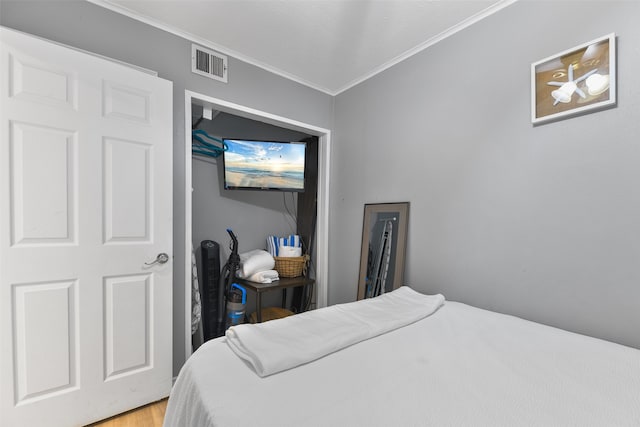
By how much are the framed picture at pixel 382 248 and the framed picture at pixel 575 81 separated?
1000 mm

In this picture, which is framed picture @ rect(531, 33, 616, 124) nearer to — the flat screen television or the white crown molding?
the white crown molding

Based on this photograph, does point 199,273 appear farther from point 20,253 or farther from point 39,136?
point 39,136

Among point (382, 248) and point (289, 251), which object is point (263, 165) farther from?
point (382, 248)

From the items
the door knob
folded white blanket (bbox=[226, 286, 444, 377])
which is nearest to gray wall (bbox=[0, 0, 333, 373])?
the door knob

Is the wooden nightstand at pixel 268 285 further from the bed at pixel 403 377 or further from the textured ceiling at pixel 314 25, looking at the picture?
the textured ceiling at pixel 314 25

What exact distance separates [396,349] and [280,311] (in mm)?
2165

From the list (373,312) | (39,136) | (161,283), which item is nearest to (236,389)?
(373,312)

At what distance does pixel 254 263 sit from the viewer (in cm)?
262

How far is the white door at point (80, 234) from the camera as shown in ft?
4.57

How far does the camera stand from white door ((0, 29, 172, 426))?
4.57 ft

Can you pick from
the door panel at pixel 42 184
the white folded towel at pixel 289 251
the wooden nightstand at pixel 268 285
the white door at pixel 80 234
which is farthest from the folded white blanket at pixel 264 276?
the door panel at pixel 42 184

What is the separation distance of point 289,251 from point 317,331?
5.59 feet

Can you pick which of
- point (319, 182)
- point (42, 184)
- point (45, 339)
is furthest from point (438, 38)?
point (45, 339)

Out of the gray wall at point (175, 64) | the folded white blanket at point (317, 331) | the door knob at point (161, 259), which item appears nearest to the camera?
the folded white blanket at point (317, 331)
